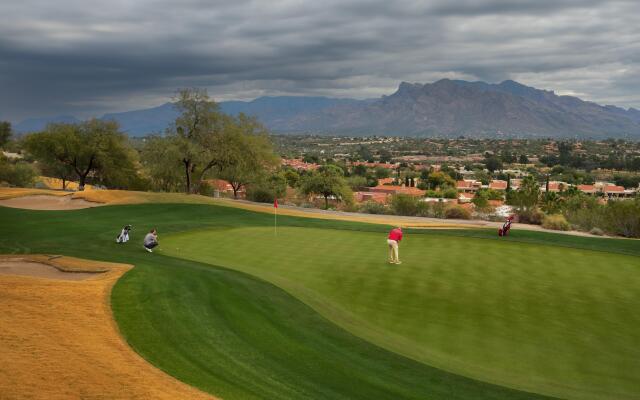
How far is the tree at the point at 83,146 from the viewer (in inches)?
2327

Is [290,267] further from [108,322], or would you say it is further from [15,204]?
[15,204]

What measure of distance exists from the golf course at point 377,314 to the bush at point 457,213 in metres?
16.7

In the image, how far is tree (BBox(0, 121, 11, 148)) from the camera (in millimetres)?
92625

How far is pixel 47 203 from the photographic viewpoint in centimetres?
4153

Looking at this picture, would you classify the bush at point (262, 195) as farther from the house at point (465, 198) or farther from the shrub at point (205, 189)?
the house at point (465, 198)

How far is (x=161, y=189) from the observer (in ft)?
244

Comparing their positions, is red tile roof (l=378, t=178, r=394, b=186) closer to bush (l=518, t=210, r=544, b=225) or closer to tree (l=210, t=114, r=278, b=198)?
tree (l=210, t=114, r=278, b=198)

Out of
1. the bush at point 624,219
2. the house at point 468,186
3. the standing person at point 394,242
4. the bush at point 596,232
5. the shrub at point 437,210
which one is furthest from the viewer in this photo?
the house at point 468,186

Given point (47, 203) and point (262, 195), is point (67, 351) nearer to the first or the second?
point (47, 203)

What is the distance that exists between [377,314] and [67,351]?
27.1ft

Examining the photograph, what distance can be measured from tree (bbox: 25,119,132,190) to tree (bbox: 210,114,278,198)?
12.3 m

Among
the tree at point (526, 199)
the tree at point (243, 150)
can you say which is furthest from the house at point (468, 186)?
the tree at point (526, 199)

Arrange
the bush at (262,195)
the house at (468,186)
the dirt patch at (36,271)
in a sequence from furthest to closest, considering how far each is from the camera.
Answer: the house at (468,186)
the bush at (262,195)
the dirt patch at (36,271)

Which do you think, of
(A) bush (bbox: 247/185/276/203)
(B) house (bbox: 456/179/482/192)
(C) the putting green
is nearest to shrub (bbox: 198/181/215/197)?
(A) bush (bbox: 247/185/276/203)
